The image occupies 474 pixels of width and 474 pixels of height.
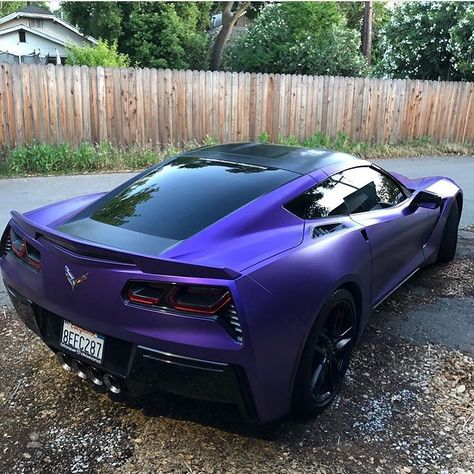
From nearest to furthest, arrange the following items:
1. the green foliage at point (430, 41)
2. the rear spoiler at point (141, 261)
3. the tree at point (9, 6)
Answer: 1. the rear spoiler at point (141, 261)
2. the green foliage at point (430, 41)
3. the tree at point (9, 6)

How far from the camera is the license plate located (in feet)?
8.41

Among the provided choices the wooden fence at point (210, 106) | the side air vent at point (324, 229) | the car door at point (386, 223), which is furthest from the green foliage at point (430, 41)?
the side air vent at point (324, 229)

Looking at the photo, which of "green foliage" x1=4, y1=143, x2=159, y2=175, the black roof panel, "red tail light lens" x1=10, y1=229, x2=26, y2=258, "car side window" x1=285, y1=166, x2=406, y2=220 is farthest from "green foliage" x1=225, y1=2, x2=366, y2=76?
"red tail light lens" x1=10, y1=229, x2=26, y2=258

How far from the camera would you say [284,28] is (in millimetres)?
24156

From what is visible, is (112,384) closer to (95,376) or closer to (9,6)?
(95,376)

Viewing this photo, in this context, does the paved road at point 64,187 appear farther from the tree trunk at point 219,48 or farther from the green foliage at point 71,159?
the tree trunk at point 219,48

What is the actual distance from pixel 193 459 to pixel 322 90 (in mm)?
12406

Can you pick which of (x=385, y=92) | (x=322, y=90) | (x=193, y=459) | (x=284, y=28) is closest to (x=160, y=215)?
(x=193, y=459)

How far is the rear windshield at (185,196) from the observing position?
9.36ft

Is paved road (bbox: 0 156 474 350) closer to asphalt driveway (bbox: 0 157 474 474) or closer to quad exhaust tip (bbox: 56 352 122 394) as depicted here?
asphalt driveway (bbox: 0 157 474 474)

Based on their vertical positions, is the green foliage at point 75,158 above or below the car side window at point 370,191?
below

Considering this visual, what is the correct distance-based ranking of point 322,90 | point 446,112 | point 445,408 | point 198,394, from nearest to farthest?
point 198,394 → point 445,408 → point 322,90 → point 446,112

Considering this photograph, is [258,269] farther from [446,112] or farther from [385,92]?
[446,112]

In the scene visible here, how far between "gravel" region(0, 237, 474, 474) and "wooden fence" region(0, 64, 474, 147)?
25.8 feet
